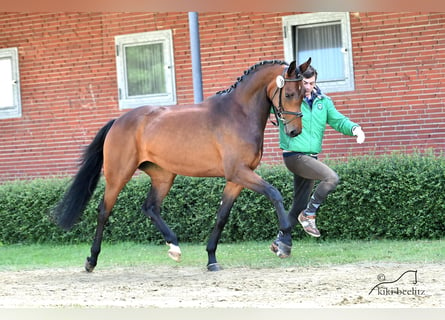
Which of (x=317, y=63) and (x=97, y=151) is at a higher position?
(x=317, y=63)

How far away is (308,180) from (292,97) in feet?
4.35

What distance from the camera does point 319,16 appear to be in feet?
38.3

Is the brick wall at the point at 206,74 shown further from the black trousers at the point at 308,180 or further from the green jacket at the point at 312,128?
the green jacket at the point at 312,128

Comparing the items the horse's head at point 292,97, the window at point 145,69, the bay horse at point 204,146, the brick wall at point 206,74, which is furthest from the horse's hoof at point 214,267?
the window at point 145,69

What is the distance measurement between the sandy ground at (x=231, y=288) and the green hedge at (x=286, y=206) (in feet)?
7.14

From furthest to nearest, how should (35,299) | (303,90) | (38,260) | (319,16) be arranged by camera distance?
(319,16)
(38,260)
(303,90)
(35,299)

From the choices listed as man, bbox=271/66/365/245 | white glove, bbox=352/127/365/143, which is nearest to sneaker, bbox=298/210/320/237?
man, bbox=271/66/365/245

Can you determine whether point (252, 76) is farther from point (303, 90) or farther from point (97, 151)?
point (97, 151)

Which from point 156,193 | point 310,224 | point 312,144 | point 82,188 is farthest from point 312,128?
point 82,188

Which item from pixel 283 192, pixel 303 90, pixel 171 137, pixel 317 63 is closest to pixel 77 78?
pixel 317 63

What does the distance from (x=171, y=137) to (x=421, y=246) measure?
130 inches

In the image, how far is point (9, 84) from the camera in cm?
1408

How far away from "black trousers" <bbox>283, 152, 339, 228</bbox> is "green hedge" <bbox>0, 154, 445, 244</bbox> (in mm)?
1705

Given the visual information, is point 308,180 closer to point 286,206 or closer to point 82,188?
point 286,206
